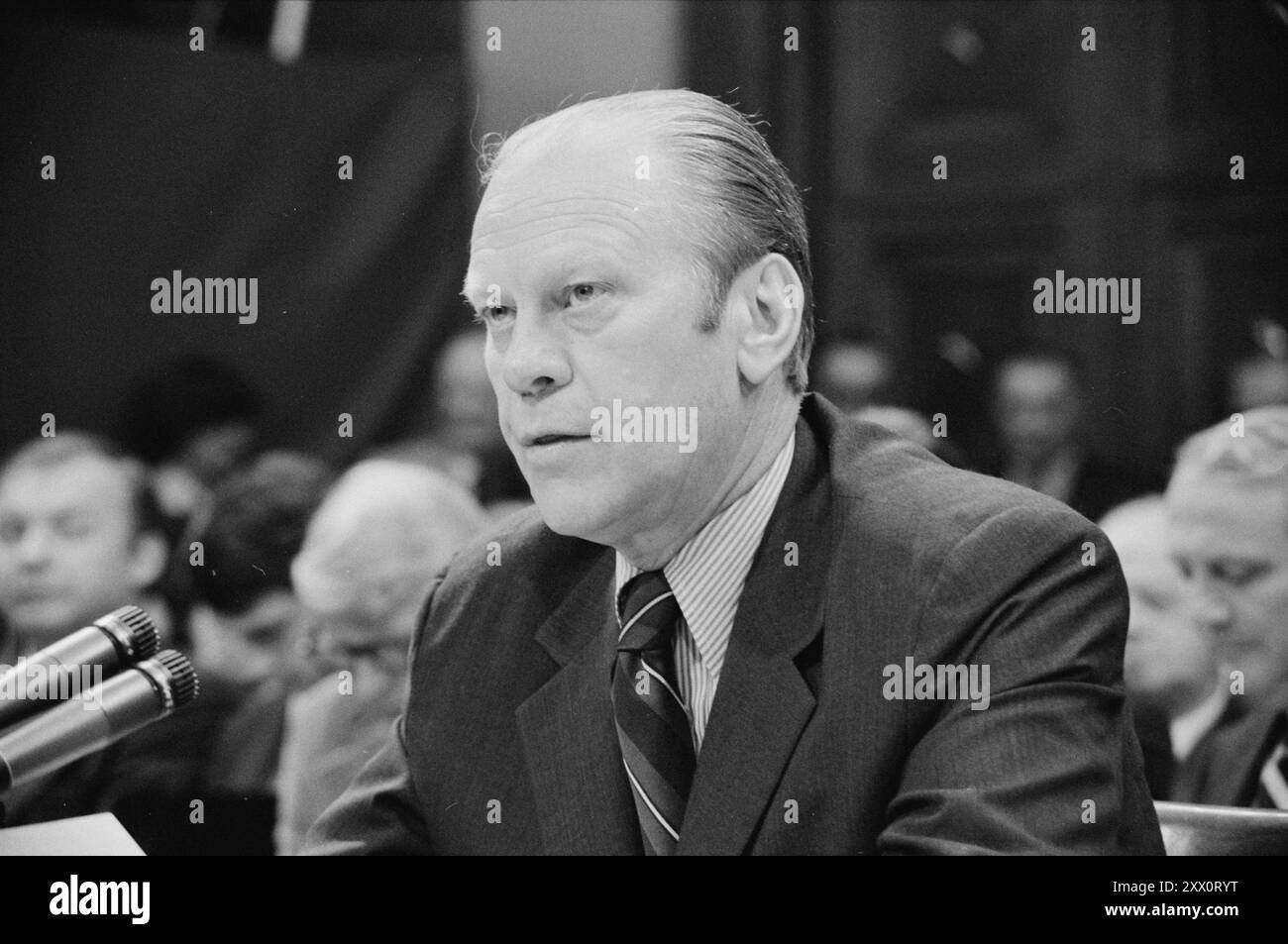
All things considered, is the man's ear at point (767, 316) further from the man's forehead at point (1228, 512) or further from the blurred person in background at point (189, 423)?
the blurred person in background at point (189, 423)

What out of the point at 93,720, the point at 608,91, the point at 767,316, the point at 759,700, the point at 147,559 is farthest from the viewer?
the point at 147,559

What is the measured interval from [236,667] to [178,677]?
1261 millimetres

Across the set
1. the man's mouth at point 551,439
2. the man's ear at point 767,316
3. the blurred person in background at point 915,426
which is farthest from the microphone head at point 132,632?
the blurred person in background at point 915,426

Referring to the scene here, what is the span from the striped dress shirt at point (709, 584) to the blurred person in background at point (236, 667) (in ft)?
3.75

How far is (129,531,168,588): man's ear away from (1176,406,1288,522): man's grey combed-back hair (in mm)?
1879

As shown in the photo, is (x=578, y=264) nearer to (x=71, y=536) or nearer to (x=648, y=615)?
(x=648, y=615)

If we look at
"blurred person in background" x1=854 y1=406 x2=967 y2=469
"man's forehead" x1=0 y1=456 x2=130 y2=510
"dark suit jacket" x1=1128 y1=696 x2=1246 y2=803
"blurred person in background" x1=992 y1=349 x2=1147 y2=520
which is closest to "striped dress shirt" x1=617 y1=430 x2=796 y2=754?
"blurred person in background" x1=854 y1=406 x2=967 y2=469

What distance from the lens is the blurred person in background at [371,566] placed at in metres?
2.74

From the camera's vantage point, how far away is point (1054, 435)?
2.52 m

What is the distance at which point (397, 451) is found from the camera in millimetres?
2803

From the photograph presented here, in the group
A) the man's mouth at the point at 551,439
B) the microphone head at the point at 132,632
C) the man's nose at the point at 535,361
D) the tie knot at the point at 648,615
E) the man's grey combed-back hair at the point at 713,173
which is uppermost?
the man's grey combed-back hair at the point at 713,173

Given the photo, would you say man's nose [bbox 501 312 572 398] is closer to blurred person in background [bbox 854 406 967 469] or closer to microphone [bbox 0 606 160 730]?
microphone [bbox 0 606 160 730]

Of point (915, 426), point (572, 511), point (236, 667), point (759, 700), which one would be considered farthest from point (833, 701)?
point (236, 667)
